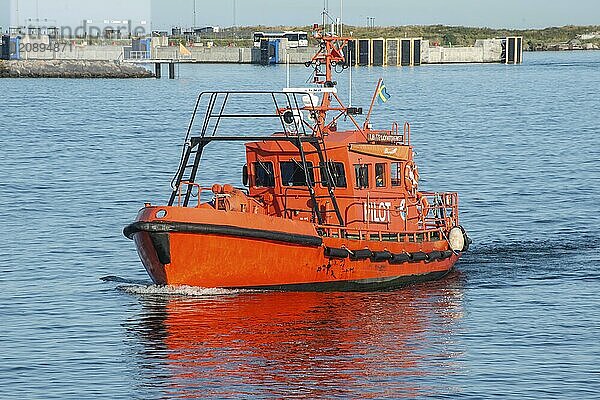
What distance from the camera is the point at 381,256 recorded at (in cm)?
2248

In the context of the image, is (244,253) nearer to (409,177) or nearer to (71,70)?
(409,177)

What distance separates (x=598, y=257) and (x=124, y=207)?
1382cm

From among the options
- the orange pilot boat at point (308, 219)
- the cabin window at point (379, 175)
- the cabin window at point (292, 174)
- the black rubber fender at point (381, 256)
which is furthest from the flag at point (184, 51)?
the black rubber fender at point (381, 256)

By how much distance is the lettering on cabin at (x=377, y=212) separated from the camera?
75.9 feet

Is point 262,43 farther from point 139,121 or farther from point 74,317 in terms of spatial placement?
point 74,317

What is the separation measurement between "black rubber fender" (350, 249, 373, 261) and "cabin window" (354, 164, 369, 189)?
1425mm

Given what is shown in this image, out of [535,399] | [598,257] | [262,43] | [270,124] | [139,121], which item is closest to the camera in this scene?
[535,399]

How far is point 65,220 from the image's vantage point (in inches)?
1267

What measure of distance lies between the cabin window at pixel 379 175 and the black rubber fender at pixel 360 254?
1.72 metres

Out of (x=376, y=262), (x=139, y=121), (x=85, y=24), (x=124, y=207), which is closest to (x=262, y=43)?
(x=85, y=24)

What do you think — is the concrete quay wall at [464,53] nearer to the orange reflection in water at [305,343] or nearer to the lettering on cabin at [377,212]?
the lettering on cabin at [377,212]

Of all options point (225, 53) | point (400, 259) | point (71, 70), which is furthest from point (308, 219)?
point (225, 53)

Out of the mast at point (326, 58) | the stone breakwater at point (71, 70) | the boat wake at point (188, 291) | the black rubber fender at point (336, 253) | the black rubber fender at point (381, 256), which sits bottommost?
the stone breakwater at point (71, 70)

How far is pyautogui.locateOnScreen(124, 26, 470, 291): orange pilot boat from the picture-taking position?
20859mm
